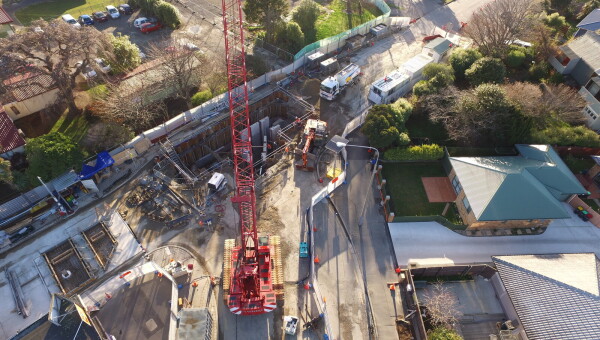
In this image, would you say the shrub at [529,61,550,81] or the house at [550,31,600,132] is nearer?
the house at [550,31,600,132]

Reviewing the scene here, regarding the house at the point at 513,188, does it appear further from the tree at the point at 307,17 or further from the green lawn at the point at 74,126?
the green lawn at the point at 74,126

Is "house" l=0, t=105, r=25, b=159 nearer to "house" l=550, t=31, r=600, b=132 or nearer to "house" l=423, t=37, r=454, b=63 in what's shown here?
"house" l=423, t=37, r=454, b=63

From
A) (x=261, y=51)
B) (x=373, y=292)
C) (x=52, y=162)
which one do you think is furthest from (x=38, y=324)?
(x=261, y=51)

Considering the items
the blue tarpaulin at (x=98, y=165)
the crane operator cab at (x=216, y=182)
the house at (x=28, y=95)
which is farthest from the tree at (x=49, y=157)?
the crane operator cab at (x=216, y=182)

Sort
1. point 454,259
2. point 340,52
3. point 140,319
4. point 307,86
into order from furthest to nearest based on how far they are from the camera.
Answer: point 340,52, point 307,86, point 454,259, point 140,319

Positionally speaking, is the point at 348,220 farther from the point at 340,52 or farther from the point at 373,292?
the point at 340,52

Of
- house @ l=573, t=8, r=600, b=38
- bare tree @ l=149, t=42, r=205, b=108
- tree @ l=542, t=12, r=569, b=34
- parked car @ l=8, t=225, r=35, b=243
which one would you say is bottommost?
parked car @ l=8, t=225, r=35, b=243

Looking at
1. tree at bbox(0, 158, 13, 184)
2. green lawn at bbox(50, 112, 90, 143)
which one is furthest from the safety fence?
tree at bbox(0, 158, 13, 184)
